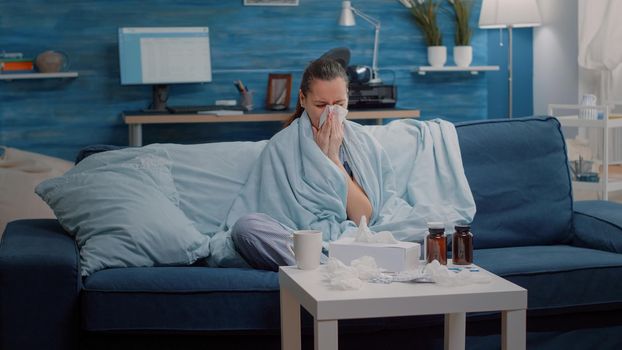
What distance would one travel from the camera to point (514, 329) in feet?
6.83

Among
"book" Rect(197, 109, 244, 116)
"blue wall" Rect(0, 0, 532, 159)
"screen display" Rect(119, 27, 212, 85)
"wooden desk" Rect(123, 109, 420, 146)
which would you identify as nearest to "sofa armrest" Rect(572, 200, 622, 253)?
"wooden desk" Rect(123, 109, 420, 146)

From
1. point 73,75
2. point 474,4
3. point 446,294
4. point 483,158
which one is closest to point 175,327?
point 446,294

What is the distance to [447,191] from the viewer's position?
10.0 feet

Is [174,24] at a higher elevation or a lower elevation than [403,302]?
higher

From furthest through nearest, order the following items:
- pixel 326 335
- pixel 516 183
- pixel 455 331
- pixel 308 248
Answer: pixel 516 183
pixel 455 331
pixel 308 248
pixel 326 335

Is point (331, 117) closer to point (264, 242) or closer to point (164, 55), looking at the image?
point (264, 242)

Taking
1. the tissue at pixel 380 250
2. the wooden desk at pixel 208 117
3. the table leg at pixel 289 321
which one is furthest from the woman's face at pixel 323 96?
the wooden desk at pixel 208 117

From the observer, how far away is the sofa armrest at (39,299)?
7.93 ft

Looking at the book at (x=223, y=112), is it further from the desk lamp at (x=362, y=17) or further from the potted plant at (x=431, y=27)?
the potted plant at (x=431, y=27)

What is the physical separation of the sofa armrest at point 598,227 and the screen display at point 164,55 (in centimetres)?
280

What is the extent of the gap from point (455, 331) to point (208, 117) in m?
2.93

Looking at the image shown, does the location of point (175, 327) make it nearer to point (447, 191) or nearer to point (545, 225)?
→ point (447, 191)

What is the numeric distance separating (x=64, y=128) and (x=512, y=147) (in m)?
3.13

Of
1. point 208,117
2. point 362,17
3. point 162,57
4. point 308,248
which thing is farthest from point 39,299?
point 362,17
